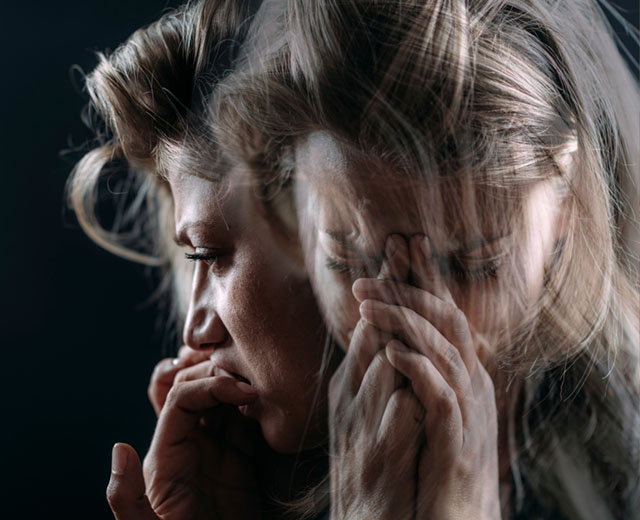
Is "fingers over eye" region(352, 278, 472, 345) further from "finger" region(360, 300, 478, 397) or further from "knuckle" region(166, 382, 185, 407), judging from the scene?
"knuckle" region(166, 382, 185, 407)

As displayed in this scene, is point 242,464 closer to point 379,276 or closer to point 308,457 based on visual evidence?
point 308,457

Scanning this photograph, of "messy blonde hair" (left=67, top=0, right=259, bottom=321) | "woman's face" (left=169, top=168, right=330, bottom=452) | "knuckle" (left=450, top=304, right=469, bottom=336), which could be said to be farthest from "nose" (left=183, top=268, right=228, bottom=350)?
"knuckle" (left=450, top=304, right=469, bottom=336)

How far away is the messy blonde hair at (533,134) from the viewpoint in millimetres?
438

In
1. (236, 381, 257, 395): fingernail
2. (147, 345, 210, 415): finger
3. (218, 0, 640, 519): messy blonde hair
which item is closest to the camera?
(218, 0, 640, 519): messy blonde hair

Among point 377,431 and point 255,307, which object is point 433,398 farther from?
point 255,307

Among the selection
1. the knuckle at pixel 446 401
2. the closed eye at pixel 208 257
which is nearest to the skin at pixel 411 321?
the knuckle at pixel 446 401

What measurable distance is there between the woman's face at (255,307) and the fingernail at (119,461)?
110mm

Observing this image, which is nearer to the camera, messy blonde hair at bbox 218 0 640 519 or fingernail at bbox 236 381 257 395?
messy blonde hair at bbox 218 0 640 519

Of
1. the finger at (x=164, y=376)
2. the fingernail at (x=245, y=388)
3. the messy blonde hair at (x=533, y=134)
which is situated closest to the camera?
the messy blonde hair at (x=533, y=134)

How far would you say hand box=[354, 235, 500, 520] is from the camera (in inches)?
17.4

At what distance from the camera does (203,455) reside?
616 mm

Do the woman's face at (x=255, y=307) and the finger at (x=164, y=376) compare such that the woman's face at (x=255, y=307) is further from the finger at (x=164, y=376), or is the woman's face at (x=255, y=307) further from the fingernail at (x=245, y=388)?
the finger at (x=164, y=376)

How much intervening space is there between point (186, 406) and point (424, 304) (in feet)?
0.91

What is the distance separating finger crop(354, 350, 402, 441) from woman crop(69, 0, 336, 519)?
0.04m
